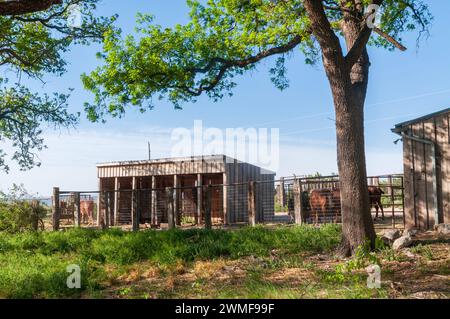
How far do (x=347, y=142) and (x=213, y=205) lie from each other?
1614 centimetres

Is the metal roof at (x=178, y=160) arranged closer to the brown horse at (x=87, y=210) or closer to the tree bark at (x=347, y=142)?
the brown horse at (x=87, y=210)

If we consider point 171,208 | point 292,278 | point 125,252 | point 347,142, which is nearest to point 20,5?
point 125,252

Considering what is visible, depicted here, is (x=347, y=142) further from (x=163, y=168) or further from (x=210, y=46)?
(x=163, y=168)

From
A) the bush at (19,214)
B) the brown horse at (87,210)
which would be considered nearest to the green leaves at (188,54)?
the bush at (19,214)

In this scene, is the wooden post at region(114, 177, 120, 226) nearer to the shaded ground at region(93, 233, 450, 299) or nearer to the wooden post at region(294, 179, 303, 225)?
the wooden post at region(294, 179, 303, 225)

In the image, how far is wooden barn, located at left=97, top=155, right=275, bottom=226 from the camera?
78.0ft

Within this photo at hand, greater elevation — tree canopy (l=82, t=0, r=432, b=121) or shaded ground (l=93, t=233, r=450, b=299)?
Answer: tree canopy (l=82, t=0, r=432, b=121)

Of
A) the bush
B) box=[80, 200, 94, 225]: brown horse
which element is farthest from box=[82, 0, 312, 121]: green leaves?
box=[80, 200, 94, 225]: brown horse

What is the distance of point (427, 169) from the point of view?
14.7m

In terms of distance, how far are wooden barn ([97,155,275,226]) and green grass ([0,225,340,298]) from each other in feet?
28.9

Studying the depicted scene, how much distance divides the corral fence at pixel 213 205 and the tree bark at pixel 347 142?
6.02 meters
